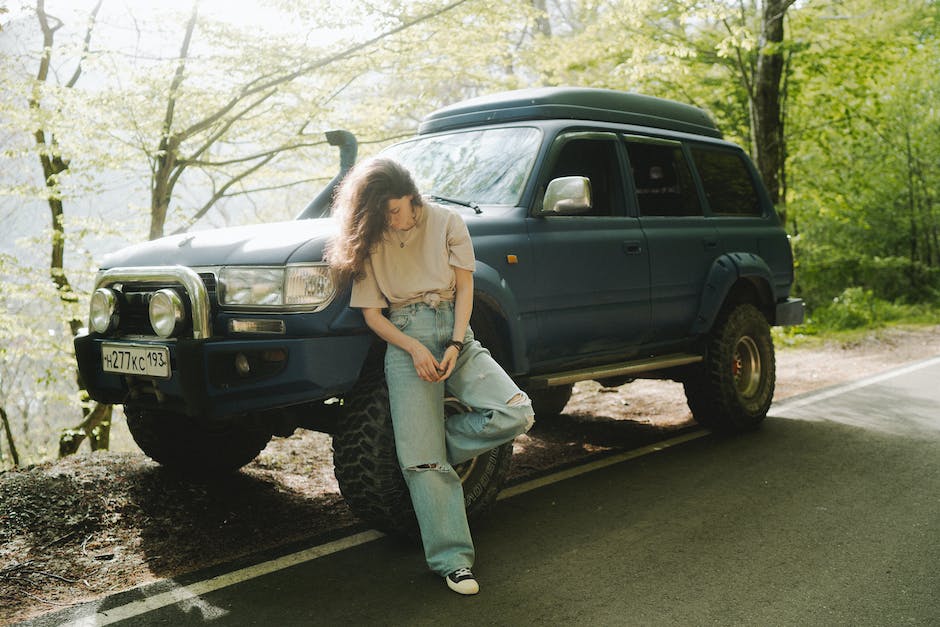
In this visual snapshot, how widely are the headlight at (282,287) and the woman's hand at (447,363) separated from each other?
1.90 feet

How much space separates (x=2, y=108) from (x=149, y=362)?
296 inches

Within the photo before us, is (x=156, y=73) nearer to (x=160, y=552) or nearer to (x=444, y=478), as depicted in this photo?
(x=160, y=552)

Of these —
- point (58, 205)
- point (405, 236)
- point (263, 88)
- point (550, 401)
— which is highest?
point (263, 88)

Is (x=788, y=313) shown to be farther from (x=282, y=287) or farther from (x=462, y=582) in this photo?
(x=282, y=287)

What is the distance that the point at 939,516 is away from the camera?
410cm

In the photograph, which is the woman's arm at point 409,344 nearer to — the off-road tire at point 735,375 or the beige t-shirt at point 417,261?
the beige t-shirt at point 417,261

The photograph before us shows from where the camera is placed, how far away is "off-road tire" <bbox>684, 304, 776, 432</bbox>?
19.6 ft

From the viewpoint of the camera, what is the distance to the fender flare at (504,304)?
4062 millimetres

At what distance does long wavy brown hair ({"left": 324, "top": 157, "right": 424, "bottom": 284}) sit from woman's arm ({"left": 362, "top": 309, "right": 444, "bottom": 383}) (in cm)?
19

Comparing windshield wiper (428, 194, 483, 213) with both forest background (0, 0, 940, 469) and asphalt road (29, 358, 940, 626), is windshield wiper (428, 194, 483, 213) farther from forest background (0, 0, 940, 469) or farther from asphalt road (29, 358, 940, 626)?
forest background (0, 0, 940, 469)

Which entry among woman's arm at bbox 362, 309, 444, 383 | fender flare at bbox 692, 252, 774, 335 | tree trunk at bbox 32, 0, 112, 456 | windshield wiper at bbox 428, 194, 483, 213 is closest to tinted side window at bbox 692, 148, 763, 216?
fender flare at bbox 692, 252, 774, 335

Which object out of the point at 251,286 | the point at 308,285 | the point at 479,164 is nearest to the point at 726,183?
the point at 479,164

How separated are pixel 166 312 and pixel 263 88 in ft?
22.0

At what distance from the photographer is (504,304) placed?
418 cm
